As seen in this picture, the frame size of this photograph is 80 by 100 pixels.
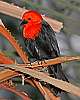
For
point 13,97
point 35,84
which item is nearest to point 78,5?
point 35,84

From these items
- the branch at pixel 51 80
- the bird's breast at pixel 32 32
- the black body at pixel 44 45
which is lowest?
the branch at pixel 51 80

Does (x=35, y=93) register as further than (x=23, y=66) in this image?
Yes

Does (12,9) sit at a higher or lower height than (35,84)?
higher

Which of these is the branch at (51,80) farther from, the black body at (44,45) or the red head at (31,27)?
the red head at (31,27)

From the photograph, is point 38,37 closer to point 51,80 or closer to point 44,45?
point 44,45

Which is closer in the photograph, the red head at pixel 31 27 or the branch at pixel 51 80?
the branch at pixel 51 80

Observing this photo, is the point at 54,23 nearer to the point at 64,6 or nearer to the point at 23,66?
the point at 64,6

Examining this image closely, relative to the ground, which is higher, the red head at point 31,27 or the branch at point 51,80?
the red head at point 31,27

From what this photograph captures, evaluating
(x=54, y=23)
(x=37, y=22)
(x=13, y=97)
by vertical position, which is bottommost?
(x=13, y=97)

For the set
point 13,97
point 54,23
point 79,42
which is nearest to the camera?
point 54,23

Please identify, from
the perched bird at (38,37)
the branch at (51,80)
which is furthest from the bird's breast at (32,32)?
the branch at (51,80)

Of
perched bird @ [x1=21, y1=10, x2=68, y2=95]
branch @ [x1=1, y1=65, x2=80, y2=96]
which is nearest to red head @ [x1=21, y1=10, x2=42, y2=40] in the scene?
perched bird @ [x1=21, y1=10, x2=68, y2=95]
